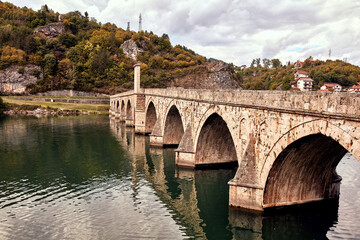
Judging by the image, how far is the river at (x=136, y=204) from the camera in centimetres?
1467

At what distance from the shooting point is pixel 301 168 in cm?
1498

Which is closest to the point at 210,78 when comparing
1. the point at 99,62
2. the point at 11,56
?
the point at 99,62

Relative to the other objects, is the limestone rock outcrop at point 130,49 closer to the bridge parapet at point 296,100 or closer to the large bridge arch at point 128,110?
the large bridge arch at point 128,110

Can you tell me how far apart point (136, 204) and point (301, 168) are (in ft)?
32.9

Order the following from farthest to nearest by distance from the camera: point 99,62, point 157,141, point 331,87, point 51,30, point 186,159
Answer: point 51,30 < point 99,62 < point 157,141 < point 186,159 < point 331,87

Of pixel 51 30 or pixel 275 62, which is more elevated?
pixel 51 30

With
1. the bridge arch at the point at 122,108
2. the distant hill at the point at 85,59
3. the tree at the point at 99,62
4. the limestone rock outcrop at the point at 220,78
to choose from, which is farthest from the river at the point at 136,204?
the limestone rock outcrop at the point at 220,78

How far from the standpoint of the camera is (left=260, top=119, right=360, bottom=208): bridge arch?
12.9 meters

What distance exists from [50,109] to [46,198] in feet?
215

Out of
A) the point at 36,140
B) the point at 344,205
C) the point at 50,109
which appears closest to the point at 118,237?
the point at 344,205

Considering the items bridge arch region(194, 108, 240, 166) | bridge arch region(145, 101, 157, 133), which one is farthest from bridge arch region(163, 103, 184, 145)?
bridge arch region(145, 101, 157, 133)

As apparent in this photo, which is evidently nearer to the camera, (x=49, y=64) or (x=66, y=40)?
(x=49, y=64)

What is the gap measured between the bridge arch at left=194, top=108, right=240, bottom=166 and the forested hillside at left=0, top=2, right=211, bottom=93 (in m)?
88.5

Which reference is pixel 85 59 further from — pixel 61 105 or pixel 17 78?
pixel 61 105
